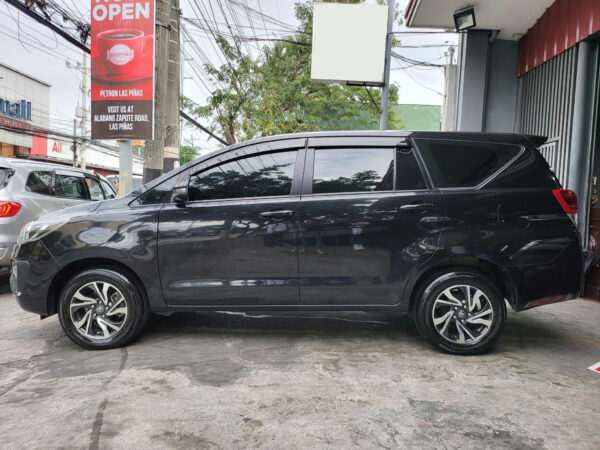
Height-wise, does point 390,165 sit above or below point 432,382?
above

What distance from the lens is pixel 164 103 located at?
7.61 m

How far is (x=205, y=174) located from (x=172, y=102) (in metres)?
4.48

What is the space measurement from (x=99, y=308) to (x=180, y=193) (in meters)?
1.16

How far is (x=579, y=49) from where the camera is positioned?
593 cm

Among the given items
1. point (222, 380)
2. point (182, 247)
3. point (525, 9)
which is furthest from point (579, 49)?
point (222, 380)

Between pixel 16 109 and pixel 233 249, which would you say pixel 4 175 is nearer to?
pixel 233 249

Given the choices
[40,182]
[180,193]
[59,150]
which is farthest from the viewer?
[59,150]

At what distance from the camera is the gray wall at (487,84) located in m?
7.94

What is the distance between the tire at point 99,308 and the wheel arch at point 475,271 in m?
2.28

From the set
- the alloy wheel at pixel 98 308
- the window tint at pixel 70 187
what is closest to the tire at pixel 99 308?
the alloy wheel at pixel 98 308

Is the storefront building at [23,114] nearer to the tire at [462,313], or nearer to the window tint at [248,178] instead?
the window tint at [248,178]

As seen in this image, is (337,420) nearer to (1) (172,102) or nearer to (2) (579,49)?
(2) (579,49)

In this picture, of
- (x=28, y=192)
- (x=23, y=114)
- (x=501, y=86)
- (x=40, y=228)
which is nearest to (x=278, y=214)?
(x=40, y=228)

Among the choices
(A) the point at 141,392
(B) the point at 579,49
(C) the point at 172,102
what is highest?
(B) the point at 579,49
